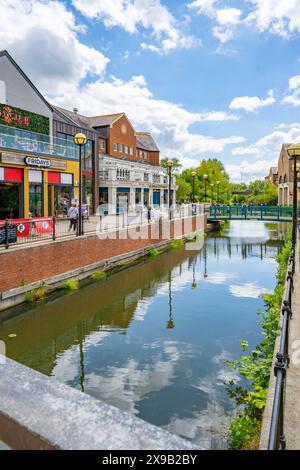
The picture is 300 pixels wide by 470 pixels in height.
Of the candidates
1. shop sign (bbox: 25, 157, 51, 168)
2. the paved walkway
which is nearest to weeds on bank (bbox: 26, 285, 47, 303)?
the paved walkway

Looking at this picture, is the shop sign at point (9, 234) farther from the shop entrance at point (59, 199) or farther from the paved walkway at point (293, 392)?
the shop entrance at point (59, 199)

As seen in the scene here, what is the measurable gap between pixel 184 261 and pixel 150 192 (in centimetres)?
2771

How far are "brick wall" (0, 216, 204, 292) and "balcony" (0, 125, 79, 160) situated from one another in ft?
24.7

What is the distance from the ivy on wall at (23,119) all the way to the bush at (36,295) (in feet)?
45.2

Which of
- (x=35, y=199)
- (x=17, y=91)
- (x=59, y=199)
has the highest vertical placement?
(x=17, y=91)

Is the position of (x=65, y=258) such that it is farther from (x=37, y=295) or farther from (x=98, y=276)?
(x=37, y=295)

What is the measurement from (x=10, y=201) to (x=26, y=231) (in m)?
7.77

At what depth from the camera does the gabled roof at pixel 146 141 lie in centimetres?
5776

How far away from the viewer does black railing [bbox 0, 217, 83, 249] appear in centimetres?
1372

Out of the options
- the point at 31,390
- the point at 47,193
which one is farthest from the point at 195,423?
the point at 47,193

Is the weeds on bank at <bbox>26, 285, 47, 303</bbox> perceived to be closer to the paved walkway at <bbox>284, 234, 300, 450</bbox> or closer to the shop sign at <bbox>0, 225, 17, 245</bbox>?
the shop sign at <bbox>0, 225, 17, 245</bbox>

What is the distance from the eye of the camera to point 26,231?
1491cm

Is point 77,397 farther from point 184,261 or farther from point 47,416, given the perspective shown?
point 184,261

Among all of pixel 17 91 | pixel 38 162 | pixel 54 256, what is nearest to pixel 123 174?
pixel 17 91
